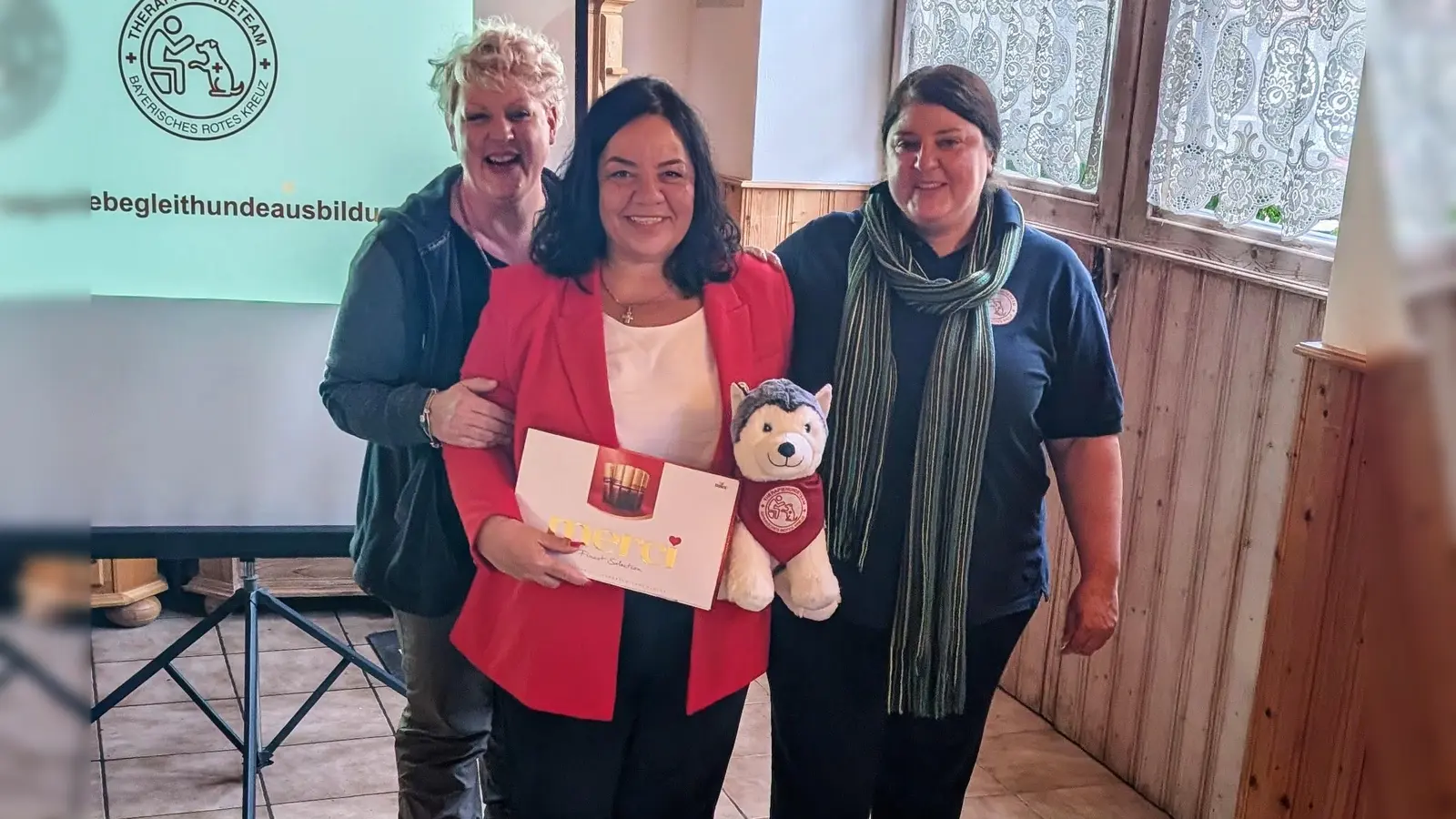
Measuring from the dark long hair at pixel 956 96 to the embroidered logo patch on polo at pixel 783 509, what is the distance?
50cm

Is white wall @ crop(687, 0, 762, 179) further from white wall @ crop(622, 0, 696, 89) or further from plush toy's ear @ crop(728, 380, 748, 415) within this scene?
plush toy's ear @ crop(728, 380, 748, 415)

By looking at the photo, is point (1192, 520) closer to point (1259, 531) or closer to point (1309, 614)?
point (1259, 531)

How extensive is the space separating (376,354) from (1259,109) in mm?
1571

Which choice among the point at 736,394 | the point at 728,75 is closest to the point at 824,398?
the point at 736,394

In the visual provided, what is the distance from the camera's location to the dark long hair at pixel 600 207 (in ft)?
4.57

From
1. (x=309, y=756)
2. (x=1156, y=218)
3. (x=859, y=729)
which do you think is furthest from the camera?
(x=309, y=756)

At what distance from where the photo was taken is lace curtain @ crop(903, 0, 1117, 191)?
255 centimetres

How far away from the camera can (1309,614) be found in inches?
70.1

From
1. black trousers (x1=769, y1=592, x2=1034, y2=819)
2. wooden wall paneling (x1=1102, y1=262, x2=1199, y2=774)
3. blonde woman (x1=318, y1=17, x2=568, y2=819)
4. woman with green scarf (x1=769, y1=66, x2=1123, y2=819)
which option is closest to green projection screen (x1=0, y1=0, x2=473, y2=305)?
blonde woman (x1=318, y1=17, x2=568, y2=819)

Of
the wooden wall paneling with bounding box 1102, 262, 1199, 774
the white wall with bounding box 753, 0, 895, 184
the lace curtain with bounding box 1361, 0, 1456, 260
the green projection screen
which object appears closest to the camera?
the lace curtain with bounding box 1361, 0, 1456, 260

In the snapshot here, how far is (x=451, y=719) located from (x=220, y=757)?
1112 mm

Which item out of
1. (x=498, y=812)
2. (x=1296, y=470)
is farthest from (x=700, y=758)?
(x=1296, y=470)

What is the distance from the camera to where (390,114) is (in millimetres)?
2068

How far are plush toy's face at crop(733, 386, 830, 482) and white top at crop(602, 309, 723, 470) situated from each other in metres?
0.06
